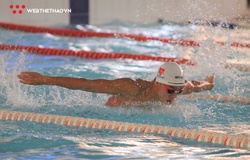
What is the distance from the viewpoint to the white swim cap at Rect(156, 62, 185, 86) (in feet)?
14.5

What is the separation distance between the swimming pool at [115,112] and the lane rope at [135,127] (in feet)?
0.14

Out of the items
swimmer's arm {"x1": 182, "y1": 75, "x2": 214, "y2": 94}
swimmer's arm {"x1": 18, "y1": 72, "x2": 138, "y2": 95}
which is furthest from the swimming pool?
swimmer's arm {"x1": 18, "y1": 72, "x2": 138, "y2": 95}

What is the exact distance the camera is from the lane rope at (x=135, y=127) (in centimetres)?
405

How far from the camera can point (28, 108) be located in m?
4.82

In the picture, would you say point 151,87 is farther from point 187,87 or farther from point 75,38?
point 75,38

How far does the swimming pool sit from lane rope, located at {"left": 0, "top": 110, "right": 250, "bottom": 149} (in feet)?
0.14

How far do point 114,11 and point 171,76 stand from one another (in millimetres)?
7038

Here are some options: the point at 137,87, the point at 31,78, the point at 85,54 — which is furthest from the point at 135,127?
the point at 85,54

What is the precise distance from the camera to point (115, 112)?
468cm

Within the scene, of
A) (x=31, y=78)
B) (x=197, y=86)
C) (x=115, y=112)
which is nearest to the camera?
(x=31, y=78)
